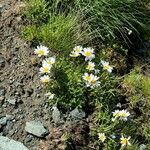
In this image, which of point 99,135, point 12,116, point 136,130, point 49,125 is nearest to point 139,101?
point 136,130

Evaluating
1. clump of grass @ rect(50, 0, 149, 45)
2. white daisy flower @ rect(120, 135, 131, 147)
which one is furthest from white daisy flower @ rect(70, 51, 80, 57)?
white daisy flower @ rect(120, 135, 131, 147)

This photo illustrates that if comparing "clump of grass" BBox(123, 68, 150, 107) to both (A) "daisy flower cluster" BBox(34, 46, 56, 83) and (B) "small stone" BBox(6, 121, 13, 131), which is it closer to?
(A) "daisy flower cluster" BBox(34, 46, 56, 83)

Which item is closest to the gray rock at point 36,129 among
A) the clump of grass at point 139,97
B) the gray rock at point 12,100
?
the gray rock at point 12,100

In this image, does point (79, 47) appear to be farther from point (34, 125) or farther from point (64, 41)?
point (34, 125)

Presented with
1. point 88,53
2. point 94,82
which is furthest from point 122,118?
point 88,53

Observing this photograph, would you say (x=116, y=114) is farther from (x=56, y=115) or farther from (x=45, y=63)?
(x=45, y=63)

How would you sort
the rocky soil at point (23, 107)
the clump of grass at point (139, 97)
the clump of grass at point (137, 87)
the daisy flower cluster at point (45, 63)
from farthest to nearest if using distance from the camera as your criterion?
the clump of grass at point (137, 87), the clump of grass at point (139, 97), the daisy flower cluster at point (45, 63), the rocky soil at point (23, 107)

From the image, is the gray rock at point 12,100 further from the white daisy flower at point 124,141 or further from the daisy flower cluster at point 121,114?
the white daisy flower at point 124,141
